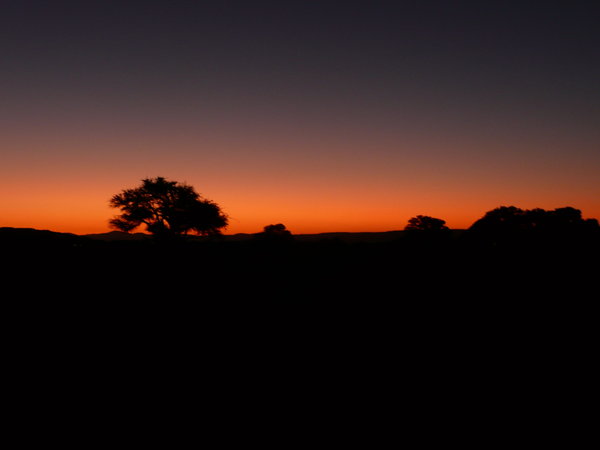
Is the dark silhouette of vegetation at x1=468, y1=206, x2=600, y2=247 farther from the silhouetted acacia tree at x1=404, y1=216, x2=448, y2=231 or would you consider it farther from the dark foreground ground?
the silhouetted acacia tree at x1=404, y1=216, x2=448, y2=231

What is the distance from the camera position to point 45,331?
10.1m

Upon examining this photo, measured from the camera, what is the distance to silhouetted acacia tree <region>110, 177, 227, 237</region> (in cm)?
4216

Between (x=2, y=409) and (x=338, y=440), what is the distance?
6.82 meters

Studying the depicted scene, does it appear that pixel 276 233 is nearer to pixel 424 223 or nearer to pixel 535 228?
pixel 424 223

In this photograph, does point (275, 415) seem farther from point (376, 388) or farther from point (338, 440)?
point (376, 388)

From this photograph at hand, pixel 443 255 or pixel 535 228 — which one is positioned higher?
pixel 535 228

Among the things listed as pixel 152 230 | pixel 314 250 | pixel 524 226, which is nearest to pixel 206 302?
pixel 524 226

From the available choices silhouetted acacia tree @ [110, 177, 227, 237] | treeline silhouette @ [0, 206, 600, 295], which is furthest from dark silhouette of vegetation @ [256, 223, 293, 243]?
treeline silhouette @ [0, 206, 600, 295]

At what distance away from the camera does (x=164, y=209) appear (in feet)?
142

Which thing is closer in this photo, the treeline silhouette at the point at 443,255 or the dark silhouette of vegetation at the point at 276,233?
the treeline silhouette at the point at 443,255

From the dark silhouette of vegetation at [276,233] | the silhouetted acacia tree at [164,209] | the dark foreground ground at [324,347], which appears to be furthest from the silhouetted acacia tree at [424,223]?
the dark foreground ground at [324,347]

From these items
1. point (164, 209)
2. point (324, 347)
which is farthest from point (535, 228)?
point (164, 209)

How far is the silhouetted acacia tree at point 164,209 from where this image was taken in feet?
138

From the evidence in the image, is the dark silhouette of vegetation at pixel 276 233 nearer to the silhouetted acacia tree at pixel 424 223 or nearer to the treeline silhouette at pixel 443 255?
the silhouetted acacia tree at pixel 424 223
